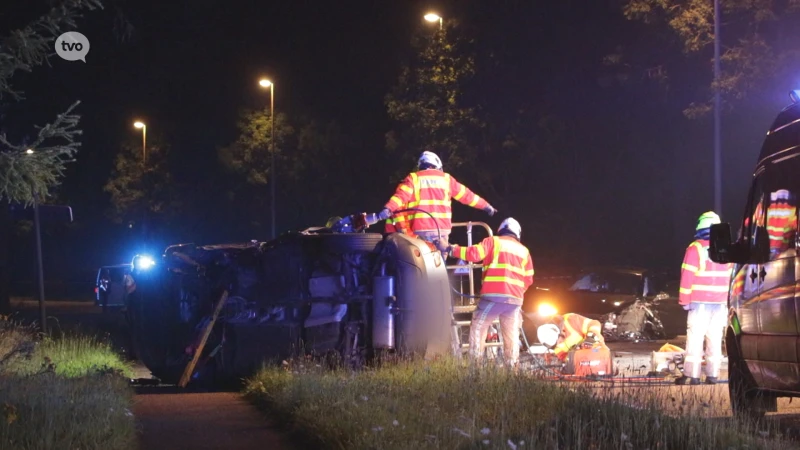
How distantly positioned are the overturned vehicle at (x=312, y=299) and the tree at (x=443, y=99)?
18683 mm

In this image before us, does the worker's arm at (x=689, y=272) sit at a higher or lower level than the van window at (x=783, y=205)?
lower

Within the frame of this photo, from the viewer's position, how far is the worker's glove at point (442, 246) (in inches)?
460

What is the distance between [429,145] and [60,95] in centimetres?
1177

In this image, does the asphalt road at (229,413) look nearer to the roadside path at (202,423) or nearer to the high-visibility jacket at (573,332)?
the roadside path at (202,423)

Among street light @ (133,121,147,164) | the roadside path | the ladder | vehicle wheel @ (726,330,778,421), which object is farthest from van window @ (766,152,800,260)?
street light @ (133,121,147,164)

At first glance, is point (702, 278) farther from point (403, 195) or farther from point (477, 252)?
point (403, 195)

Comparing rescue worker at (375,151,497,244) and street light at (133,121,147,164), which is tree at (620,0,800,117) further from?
street light at (133,121,147,164)

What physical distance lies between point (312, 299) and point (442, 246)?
145cm

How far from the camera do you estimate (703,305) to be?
12094mm

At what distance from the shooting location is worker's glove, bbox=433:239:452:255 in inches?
460

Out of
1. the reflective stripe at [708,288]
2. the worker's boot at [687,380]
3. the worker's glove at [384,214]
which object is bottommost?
the worker's boot at [687,380]

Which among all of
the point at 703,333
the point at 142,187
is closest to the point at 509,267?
the point at 703,333

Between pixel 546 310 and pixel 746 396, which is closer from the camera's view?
pixel 746 396

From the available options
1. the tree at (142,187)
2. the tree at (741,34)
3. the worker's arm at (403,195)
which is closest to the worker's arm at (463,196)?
the worker's arm at (403,195)
